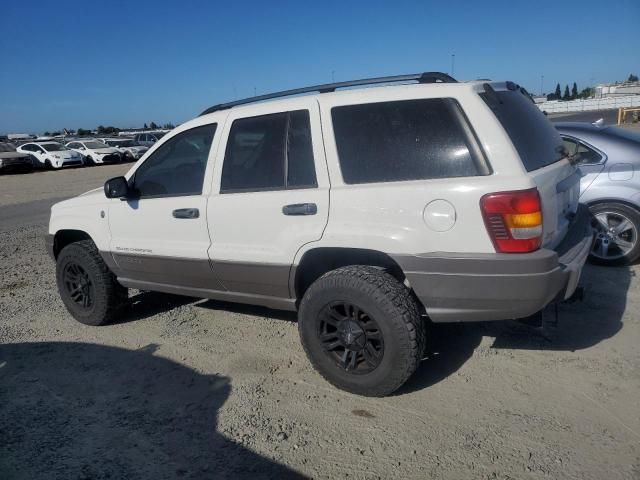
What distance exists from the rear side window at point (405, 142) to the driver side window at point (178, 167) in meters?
1.17

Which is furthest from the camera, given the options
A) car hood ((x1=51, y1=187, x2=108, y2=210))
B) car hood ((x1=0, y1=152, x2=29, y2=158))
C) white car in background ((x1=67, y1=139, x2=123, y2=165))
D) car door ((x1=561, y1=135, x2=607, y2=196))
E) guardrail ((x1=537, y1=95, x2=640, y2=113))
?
guardrail ((x1=537, y1=95, x2=640, y2=113))

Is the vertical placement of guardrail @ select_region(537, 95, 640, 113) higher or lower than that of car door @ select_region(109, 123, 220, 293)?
lower

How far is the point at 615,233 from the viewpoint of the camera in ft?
17.9

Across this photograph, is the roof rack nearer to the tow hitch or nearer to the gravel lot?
the tow hitch

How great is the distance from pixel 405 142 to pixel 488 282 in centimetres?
95

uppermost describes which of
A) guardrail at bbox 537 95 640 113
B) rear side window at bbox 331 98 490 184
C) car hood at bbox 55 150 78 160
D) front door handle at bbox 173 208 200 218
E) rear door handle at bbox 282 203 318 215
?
rear side window at bbox 331 98 490 184

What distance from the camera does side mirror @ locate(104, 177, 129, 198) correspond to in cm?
420

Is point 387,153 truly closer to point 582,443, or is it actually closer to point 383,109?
point 383,109

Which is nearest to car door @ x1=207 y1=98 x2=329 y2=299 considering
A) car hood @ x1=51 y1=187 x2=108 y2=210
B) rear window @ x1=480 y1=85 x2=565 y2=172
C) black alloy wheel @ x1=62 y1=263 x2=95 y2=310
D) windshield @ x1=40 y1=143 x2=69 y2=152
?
rear window @ x1=480 y1=85 x2=565 y2=172

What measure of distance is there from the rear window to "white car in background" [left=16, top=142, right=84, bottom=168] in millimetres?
30659

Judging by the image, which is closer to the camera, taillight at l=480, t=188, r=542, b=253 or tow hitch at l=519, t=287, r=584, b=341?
taillight at l=480, t=188, r=542, b=253

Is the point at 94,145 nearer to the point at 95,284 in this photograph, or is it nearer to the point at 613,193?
the point at 95,284

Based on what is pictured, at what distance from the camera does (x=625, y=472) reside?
256cm

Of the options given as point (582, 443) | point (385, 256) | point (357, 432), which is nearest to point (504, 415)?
point (582, 443)
